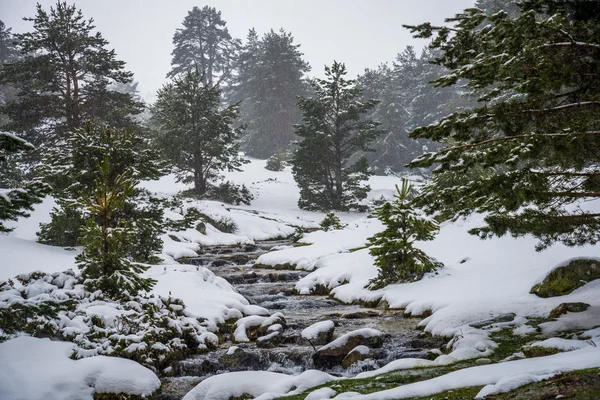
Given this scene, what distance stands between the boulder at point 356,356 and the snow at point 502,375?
2457mm

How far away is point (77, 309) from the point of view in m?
7.16

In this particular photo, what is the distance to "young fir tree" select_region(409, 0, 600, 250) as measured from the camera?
5.09 m

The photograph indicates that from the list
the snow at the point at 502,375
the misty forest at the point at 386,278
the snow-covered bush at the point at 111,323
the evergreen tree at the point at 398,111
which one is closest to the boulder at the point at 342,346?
the misty forest at the point at 386,278

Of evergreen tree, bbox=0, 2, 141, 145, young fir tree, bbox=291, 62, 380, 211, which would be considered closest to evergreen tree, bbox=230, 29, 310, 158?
young fir tree, bbox=291, 62, 380, 211

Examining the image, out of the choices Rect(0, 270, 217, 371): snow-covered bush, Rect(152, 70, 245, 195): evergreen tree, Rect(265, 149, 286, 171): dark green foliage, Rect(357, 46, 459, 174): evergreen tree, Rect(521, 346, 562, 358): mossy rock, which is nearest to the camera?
Rect(521, 346, 562, 358): mossy rock

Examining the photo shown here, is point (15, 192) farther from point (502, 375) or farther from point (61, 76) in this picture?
point (61, 76)

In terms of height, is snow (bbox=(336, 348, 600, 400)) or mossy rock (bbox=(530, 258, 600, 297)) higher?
mossy rock (bbox=(530, 258, 600, 297))

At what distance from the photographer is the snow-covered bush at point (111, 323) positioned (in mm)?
6473

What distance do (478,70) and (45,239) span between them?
1283cm

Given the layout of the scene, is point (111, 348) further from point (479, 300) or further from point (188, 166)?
point (188, 166)

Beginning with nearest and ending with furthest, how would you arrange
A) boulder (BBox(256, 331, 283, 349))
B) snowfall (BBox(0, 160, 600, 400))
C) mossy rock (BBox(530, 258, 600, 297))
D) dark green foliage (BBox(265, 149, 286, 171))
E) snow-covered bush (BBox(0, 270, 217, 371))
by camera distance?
1. snowfall (BBox(0, 160, 600, 400))
2. snow-covered bush (BBox(0, 270, 217, 371))
3. mossy rock (BBox(530, 258, 600, 297))
4. boulder (BBox(256, 331, 283, 349))
5. dark green foliage (BBox(265, 149, 286, 171))

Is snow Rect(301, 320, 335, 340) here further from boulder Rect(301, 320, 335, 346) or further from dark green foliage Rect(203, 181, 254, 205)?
dark green foliage Rect(203, 181, 254, 205)

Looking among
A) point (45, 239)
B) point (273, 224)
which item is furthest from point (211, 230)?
point (45, 239)

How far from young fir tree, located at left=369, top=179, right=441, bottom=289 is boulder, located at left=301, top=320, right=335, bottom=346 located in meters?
3.28
